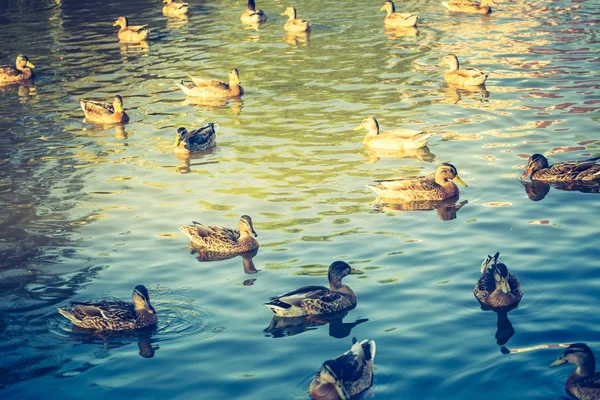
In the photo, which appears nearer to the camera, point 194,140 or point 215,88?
point 194,140

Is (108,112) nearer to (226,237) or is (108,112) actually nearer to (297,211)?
(297,211)

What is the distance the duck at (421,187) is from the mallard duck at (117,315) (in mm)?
7003

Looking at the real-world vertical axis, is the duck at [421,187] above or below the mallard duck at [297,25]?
below

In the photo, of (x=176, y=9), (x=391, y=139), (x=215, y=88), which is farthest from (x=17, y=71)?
(x=391, y=139)

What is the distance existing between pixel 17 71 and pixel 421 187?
18.2 m

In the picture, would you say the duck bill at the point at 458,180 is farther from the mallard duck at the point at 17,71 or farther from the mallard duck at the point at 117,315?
the mallard duck at the point at 17,71

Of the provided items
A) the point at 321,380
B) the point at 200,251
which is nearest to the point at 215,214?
the point at 200,251

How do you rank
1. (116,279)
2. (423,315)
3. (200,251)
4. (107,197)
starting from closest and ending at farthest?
(423,315), (116,279), (200,251), (107,197)

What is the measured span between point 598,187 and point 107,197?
11.0 metres

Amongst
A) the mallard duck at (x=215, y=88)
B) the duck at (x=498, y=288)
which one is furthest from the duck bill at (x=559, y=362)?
the mallard duck at (x=215, y=88)

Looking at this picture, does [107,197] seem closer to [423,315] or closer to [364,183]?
[364,183]

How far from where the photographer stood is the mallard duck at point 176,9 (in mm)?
42781

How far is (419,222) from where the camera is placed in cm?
1922

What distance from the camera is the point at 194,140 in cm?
2456
